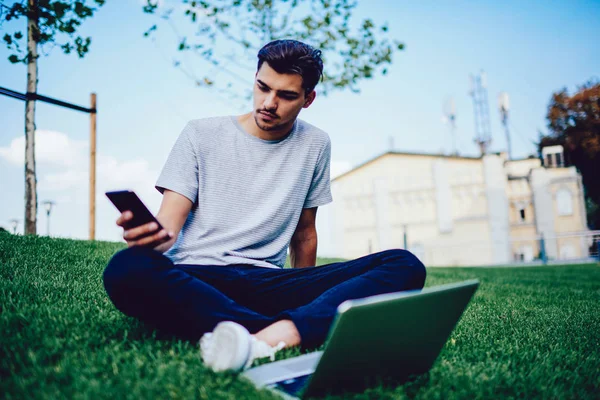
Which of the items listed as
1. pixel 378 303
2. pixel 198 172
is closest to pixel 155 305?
pixel 198 172

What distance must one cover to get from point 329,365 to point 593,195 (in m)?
35.5

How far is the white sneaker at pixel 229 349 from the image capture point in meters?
1.50

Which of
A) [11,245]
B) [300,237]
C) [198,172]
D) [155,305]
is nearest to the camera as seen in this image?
[155,305]

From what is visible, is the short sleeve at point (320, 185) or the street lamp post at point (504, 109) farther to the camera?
the street lamp post at point (504, 109)

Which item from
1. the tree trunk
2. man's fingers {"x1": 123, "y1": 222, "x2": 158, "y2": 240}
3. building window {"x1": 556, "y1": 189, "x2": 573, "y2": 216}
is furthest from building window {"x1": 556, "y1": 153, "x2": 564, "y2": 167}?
man's fingers {"x1": 123, "y1": 222, "x2": 158, "y2": 240}

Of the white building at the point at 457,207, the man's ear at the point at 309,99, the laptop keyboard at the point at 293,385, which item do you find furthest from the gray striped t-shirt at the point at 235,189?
the white building at the point at 457,207

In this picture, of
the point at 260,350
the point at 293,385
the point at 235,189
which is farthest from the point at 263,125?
the point at 293,385

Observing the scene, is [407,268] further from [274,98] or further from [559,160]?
[559,160]

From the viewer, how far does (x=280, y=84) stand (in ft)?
8.28

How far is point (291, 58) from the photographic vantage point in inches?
100

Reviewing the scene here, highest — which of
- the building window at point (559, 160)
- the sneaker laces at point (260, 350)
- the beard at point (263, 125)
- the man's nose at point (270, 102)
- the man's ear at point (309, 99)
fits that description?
the building window at point (559, 160)

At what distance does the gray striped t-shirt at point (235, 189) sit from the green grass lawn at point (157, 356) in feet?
1.69

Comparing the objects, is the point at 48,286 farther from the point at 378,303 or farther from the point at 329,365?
the point at 378,303

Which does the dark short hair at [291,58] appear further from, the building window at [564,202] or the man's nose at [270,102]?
the building window at [564,202]
